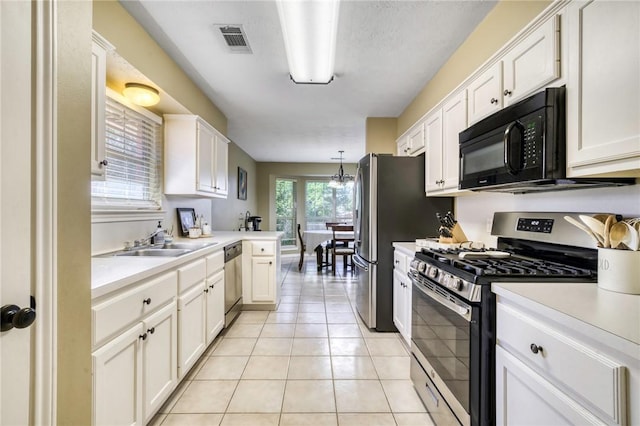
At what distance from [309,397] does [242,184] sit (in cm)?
507

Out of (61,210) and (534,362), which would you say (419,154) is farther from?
(61,210)

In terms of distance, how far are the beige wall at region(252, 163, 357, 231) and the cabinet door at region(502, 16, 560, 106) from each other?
20.8 ft

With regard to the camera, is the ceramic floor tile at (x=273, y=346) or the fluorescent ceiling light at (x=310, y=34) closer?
the fluorescent ceiling light at (x=310, y=34)

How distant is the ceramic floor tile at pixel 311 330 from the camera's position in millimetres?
2859

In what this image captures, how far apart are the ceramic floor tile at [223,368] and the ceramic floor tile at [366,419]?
2.73ft

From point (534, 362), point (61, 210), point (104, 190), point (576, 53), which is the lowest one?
point (534, 362)

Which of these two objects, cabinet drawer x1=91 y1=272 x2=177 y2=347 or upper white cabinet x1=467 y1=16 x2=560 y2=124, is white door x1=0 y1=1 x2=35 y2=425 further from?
upper white cabinet x1=467 y1=16 x2=560 y2=124

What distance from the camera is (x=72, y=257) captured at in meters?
0.94

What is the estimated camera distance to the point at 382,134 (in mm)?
4094

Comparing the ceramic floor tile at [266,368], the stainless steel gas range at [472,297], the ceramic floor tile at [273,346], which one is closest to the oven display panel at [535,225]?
the stainless steel gas range at [472,297]

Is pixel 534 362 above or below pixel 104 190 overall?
below

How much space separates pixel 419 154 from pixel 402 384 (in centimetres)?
207

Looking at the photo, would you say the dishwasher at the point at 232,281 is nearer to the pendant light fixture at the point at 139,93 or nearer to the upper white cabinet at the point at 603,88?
the pendant light fixture at the point at 139,93

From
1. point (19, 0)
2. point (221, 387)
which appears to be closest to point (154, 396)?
point (221, 387)
